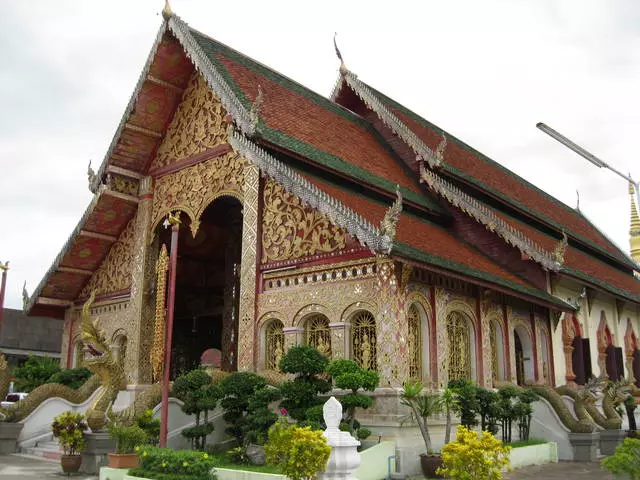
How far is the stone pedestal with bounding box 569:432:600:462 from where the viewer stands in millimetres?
13047

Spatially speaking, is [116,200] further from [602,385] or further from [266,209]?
[602,385]

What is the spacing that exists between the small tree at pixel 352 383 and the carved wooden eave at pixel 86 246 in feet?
25.7

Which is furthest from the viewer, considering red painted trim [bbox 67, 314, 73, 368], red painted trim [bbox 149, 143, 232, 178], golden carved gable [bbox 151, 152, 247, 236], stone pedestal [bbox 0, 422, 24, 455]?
red painted trim [bbox 67, 314, 73, 368]

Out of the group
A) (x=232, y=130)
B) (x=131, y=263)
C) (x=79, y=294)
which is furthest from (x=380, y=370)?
(x=79, y=294)

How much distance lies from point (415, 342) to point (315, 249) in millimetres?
2278

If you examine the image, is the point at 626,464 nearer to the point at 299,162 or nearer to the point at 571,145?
the point at 299,162

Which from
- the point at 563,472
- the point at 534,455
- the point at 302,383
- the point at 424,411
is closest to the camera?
the point at 424,411

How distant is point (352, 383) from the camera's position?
944 centimetres

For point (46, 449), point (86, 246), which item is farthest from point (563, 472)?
point (86, 246)

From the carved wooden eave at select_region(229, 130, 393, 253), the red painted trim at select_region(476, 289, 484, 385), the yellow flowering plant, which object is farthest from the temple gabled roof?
the yellow flowering plant

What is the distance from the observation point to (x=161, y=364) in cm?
984

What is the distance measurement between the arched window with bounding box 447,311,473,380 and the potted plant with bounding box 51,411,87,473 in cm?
611

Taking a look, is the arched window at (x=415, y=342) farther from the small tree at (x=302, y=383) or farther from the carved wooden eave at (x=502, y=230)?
the carved wooden eave at (x=502, y=230)

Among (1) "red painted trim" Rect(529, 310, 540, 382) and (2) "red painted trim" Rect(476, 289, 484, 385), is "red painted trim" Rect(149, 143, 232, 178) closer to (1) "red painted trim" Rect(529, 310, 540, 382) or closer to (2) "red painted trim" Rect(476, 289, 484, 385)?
(2) "red painted trim" Rect(476, 289, 484, 385)
